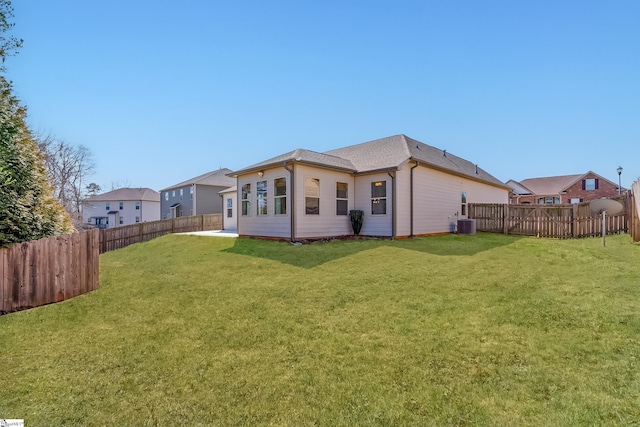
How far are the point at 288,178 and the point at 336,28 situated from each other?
5.98 m

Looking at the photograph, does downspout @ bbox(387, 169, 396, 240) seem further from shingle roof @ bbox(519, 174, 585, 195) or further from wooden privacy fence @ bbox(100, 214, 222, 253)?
shingle roof @ bbox(519, 174, 585, 195)

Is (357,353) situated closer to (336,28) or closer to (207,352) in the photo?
(207,352)

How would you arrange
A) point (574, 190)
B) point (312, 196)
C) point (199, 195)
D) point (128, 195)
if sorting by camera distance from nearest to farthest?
point (312, 196), point (199, 195), point (574, 190), point (128, 195)

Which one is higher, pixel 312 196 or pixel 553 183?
pixel 553 183

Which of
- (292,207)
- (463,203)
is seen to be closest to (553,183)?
(463,203)

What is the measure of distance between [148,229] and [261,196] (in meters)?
10.5

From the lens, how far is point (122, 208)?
4538 centimetres

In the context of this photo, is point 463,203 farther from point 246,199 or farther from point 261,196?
point 246,199

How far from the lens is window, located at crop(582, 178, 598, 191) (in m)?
37.3

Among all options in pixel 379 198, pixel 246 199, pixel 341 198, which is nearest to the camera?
pixel 379 198

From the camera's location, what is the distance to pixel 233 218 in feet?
72.1

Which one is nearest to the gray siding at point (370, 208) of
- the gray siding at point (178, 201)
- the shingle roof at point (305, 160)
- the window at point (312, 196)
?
the shingle roof at point (305, 160)

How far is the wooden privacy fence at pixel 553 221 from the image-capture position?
13273mm

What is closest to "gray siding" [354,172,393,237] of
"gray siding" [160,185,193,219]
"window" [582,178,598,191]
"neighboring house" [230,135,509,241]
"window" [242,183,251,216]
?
"neighboring house" [230,135,509,241]
